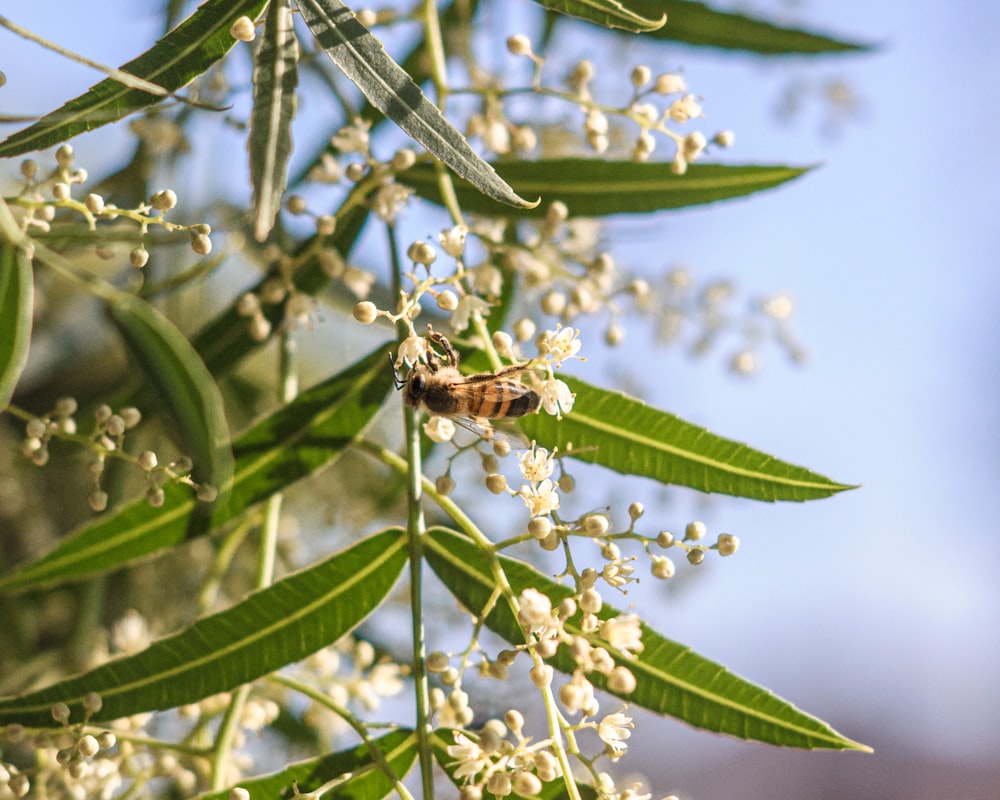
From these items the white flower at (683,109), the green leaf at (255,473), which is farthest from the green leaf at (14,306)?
the white flower at (683,109)

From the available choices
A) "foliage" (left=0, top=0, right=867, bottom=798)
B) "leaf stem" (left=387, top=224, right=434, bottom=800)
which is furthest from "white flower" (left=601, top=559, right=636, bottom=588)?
"leaf stem" (left=387, top=224, right=434, bottom=800)

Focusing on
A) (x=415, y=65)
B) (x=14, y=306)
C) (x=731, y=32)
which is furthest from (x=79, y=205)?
(x=731, y=32)

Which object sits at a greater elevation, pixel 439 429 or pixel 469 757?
pixel 439 429

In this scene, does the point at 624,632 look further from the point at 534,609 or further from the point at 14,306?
the point at 14,306

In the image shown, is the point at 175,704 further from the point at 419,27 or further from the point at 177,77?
the point at 419,27

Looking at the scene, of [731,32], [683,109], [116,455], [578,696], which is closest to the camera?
[578,696]
